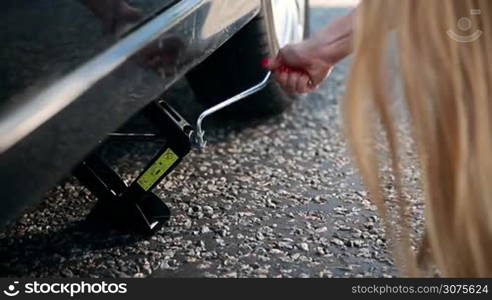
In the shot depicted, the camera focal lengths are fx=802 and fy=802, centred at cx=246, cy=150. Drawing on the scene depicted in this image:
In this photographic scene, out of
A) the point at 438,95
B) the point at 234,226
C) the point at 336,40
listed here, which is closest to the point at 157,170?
the point at 234,226

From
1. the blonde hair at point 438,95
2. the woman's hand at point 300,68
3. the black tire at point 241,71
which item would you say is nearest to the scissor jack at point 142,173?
the woman's hand at point 300,68

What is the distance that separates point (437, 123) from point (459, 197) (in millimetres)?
142

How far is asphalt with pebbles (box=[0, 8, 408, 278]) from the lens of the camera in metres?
1.93

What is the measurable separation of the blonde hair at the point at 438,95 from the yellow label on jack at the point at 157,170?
682mm

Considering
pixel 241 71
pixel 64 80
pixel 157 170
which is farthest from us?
pixel 241 71

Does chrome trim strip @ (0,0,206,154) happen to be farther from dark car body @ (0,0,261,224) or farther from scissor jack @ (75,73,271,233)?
scissor jack @ (75,73,271,233)

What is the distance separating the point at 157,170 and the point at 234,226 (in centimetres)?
27

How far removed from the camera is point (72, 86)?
1.36 meters

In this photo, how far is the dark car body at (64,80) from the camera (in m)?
1.27

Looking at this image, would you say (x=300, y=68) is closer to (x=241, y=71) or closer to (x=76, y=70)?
(x=76, y=70)

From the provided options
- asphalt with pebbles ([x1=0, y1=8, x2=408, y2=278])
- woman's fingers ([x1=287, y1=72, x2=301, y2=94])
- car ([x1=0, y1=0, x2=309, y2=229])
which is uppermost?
car ([x1=0, y1=0, x2=309, y2=229])

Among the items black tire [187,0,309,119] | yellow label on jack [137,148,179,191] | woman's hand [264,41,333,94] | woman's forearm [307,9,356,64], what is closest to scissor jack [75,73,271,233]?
yellow label on jack [137,148,179,191]

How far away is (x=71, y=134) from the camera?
4.44ft

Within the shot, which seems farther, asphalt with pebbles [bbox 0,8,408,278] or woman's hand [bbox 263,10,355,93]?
asphalt with pebbles [bbox 0,8,408,278]
